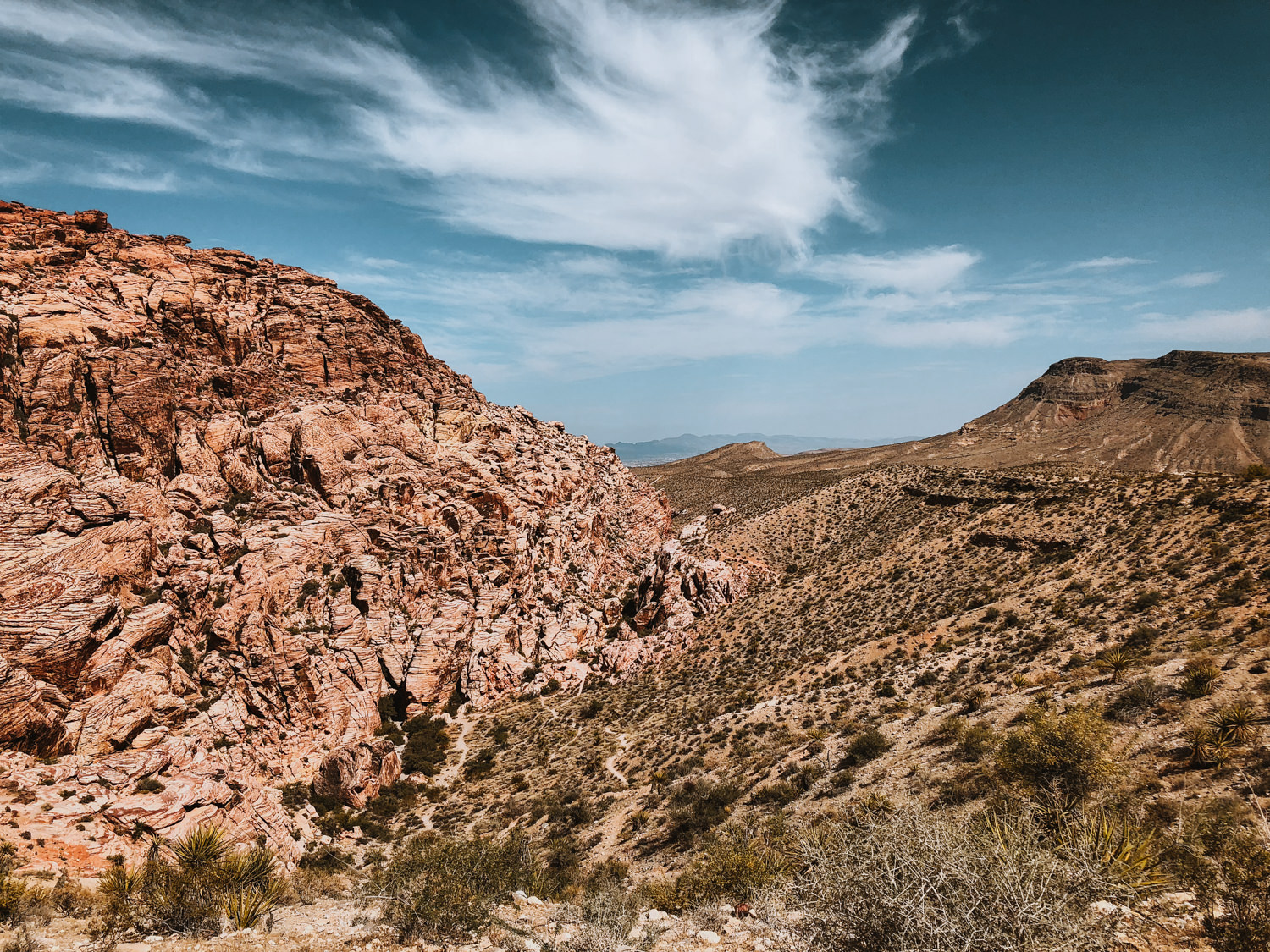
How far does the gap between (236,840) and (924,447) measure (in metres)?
126

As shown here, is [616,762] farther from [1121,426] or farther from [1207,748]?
[1121,426]

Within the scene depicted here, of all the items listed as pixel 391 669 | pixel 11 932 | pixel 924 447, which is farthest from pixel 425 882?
pixel 924 447

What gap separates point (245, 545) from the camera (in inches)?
1119

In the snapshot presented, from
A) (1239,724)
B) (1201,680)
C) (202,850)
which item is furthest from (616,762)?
(1239,724)

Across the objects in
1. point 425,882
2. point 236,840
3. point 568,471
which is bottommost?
point 236,840

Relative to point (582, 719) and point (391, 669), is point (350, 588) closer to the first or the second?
point (391, 669)

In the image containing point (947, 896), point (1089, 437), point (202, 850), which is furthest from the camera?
point (1089, 437)

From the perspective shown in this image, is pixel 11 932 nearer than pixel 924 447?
Yes

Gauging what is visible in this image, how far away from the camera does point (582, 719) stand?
30.8 meters

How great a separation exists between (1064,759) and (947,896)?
21.0 feet

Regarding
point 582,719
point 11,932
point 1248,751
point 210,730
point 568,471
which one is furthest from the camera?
point 568,471

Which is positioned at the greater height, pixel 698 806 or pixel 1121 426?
pixel 1121 426

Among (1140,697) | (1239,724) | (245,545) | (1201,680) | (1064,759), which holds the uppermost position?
(245,545)

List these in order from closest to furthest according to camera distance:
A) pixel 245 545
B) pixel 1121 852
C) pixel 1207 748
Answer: pixel 1121 852
pixel 1207 748
pixel 245 545
